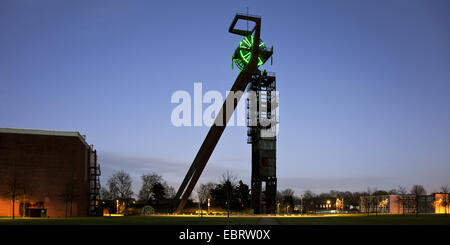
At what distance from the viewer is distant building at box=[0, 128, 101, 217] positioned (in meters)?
49.7

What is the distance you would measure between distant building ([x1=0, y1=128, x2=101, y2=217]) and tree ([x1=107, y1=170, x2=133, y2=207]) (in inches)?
1790

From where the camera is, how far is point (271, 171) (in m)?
71.2

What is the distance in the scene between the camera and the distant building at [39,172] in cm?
4969

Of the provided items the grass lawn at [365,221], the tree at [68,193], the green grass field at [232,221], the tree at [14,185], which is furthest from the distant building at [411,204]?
the tree at [14,185]

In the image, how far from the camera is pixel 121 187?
330ft

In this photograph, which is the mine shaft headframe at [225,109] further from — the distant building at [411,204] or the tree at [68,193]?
the distant building at [411,204]

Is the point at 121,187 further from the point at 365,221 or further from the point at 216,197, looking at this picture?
the point at 365,221

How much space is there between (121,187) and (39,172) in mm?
49895

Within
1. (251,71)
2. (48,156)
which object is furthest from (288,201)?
(48,156)

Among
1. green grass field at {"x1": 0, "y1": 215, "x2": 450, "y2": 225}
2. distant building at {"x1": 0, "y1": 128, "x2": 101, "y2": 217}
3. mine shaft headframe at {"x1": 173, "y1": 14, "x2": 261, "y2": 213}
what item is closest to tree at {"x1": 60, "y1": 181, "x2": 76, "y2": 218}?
distant building at {"x1": 0, "y1": 128, "x2": 101, "y2": 217}

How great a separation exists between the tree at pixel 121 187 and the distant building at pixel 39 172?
4547 centimetres

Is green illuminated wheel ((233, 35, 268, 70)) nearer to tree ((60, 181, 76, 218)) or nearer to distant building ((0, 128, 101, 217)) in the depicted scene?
distant building ((0, 128, 101, 217))

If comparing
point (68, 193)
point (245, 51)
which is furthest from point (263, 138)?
point (68, 193)
